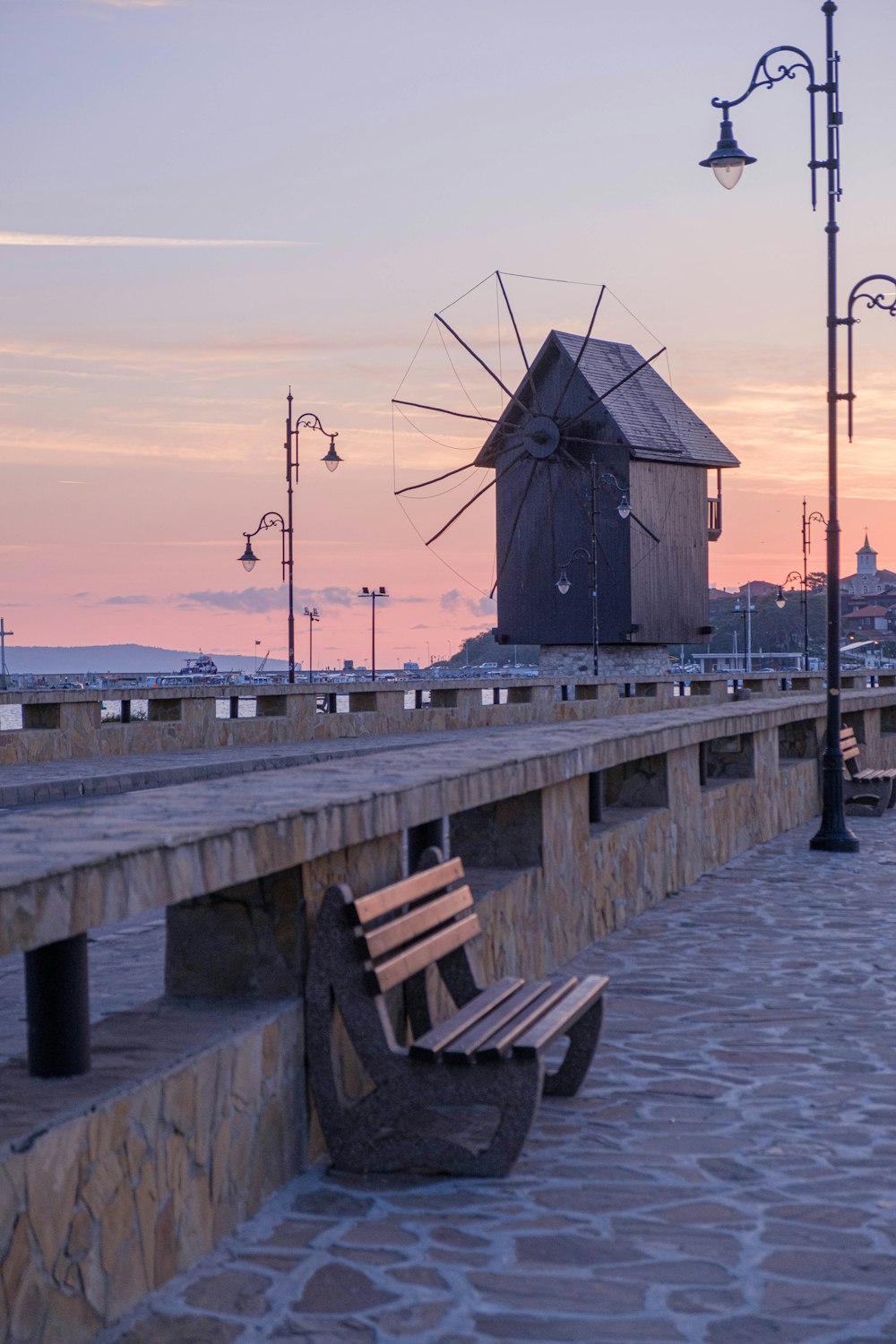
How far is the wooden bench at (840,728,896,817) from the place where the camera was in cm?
1770

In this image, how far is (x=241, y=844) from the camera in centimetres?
452

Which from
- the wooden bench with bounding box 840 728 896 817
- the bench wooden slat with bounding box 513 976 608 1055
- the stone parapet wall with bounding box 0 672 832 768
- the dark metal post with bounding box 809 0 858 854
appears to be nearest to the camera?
the bench wooden slat with bounding box 513 976 608 1055

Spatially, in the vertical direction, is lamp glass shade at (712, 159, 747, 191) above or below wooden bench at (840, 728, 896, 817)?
above

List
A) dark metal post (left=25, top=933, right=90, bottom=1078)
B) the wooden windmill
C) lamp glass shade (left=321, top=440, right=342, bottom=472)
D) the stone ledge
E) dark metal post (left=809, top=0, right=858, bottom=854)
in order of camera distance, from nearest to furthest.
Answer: the stone ledge
dark metal post (left=25, top=933, right=90, bottom=1078)
dark metal post (left=809, top=0, right=858, bottom=854)
lamp glass shade (left=321, top=440, right=342, bottom=472)
the wooden windmill

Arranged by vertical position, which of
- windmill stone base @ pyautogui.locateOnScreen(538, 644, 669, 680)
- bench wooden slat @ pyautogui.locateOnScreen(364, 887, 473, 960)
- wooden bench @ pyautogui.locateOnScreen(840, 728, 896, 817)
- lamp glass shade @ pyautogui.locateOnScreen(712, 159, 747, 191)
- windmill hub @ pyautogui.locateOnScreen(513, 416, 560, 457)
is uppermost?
windmill hub @ pyautogui.locateOnScreen(513, 416, 560, 457)

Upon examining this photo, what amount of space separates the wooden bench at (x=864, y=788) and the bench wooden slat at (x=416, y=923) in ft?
40.3

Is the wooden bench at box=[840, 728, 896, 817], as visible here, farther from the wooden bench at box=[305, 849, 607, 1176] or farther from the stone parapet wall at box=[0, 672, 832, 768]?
the wooden bench at box=[305, 849, 607, 1176]

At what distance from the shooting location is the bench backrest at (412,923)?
16.6 feet

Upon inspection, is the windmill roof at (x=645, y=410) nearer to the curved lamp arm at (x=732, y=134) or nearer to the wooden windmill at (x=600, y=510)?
the wooden windmill at (x=600, y=510)

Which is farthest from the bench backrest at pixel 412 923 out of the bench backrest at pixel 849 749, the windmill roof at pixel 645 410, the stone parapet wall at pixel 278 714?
the windmill roof at pixel 645 410

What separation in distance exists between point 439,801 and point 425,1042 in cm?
150

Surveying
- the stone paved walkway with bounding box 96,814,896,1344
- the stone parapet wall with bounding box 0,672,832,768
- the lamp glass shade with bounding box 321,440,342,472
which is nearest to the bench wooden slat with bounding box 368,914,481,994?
the stone paved walkway with bounding box 96,814,896,1344

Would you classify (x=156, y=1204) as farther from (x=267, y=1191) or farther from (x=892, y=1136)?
(x=892, y=1136)

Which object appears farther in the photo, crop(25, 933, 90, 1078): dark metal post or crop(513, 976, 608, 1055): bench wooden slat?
crop(513, 976, 608, 1055): bench wooden slat
